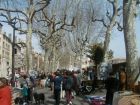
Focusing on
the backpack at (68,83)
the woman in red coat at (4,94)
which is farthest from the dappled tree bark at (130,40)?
the woman in red coat at (4,94)

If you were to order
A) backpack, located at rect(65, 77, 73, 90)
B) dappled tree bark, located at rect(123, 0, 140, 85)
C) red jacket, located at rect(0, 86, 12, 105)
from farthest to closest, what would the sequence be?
backpack, located at rect(65, 77, 73, 90) < dappled tree bark, located at rect(123, 0, 140, 85) < red jacket, located at rect(0, 86, 12, 105)

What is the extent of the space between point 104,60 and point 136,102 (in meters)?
31.3

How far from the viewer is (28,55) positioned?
42.4 meters

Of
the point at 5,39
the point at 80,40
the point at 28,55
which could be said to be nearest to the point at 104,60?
the point at 28,55

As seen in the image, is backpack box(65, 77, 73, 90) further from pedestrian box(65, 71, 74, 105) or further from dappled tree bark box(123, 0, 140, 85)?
dappled tree bark box(123, 0, 140, 85)

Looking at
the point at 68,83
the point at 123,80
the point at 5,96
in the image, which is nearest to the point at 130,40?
the point at 123,80

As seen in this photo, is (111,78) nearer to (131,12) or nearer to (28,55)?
(131,12)

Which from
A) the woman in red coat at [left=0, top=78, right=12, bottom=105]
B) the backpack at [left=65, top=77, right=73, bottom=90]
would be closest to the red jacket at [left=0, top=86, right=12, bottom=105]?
the woman in red coat at [left=0, top=78, right=12, bottom=105]

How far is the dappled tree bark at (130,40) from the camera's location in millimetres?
20562

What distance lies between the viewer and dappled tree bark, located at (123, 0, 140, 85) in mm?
20562

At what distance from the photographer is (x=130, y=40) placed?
819 inches

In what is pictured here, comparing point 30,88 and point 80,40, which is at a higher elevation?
point 80,40

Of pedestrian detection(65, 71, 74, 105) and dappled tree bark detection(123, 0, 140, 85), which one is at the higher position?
dappled tree bark detection(123, 0, 140, 85)

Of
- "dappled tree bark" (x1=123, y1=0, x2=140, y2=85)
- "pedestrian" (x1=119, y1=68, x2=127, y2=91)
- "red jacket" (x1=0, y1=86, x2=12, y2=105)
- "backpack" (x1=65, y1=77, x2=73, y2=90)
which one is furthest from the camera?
"backpack" (x1=65, y1=77, x2=73, y2=90)
